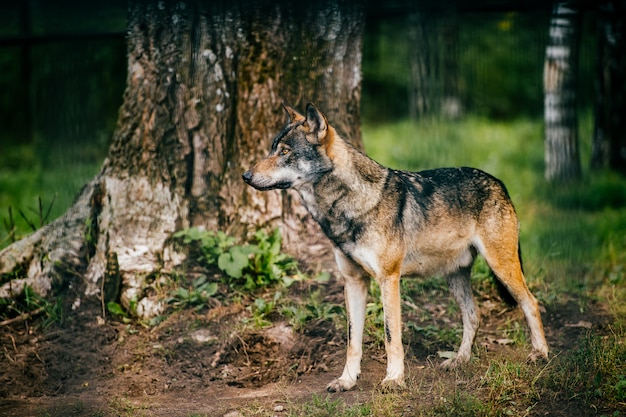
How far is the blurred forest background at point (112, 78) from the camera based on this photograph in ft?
15.4

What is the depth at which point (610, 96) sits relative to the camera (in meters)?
10.1

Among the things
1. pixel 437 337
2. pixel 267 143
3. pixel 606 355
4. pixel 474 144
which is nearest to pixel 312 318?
pixel 437 337

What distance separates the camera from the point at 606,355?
4.77 metres

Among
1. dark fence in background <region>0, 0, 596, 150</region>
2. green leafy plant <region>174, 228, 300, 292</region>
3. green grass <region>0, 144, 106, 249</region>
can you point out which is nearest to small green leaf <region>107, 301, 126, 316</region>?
green leafy plant <region>174, 228, 300, 292</region>

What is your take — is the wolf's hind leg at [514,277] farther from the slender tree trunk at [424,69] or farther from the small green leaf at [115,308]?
the small green leaf at [115,308]

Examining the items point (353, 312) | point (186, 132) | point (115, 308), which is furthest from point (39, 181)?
point (353, 312)

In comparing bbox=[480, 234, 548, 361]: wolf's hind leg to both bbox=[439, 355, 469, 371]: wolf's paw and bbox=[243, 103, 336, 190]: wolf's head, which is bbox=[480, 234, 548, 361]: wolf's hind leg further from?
bbox=[243, 103, 336, 190]: wolf's head

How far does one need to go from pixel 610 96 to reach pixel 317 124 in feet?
23.5

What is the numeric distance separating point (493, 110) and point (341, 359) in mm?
13542

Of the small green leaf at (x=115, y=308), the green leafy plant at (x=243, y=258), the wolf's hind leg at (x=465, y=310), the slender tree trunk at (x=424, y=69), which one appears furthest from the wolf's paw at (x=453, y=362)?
the small green leaf at (x=115, y=308)

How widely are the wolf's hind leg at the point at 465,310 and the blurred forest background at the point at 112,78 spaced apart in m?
1.31

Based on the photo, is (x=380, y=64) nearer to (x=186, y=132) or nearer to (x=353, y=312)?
(x=186, y=132)

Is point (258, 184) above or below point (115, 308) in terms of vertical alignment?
above

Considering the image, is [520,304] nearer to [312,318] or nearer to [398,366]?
[398,366]
